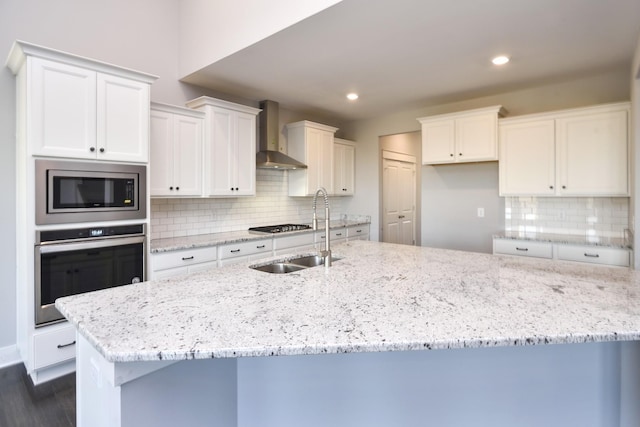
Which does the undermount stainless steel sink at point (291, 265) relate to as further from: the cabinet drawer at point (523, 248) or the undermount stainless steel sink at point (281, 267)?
the cabinet drawer at point (523, 248)

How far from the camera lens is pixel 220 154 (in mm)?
3748

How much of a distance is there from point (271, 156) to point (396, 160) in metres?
2.57

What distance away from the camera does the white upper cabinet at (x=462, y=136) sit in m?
3.91

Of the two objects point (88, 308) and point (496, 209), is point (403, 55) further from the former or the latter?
point (88, 308)

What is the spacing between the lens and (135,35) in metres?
3.37

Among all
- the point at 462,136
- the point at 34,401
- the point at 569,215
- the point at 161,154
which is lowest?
the point at 34,401

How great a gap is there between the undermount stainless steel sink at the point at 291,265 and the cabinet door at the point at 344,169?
296cm

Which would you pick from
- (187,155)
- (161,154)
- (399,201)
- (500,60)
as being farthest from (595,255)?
(161,154)

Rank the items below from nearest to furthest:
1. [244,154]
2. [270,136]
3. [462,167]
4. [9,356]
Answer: [9,356], [244,154], [270,136], [462,167]

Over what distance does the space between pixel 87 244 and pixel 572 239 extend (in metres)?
4.33

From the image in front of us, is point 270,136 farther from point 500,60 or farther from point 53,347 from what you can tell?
point 53,347

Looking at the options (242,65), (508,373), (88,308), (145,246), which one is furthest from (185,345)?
(242,65)

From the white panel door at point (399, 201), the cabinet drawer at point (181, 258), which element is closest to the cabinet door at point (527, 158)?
the white panel door at point (399, 201)

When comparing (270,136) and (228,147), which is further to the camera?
(270,136)
